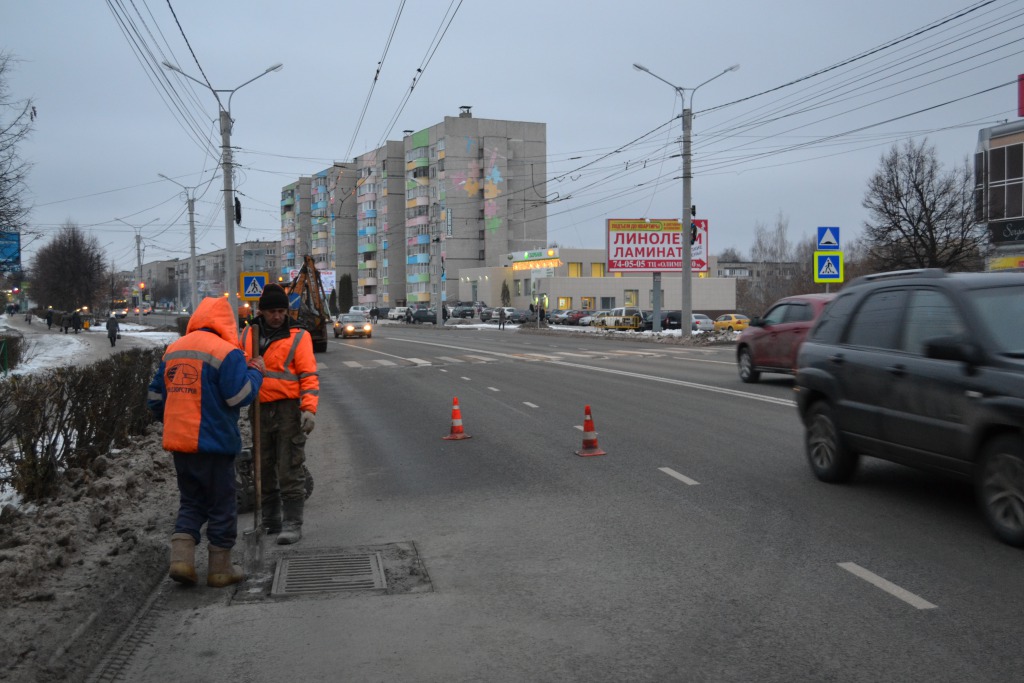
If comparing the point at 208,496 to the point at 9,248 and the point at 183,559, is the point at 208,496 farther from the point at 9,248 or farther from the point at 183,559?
Answer: the point at 9,248

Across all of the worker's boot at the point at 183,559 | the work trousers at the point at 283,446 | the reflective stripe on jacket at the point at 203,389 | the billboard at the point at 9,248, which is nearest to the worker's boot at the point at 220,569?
the worker's boot at the point at 183,559

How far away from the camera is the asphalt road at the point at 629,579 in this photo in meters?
4.44

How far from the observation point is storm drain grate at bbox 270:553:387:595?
19.0 feet

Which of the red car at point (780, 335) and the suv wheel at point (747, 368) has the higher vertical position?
the red car at point (780, 335)

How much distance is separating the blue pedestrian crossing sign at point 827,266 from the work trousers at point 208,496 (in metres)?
27.6

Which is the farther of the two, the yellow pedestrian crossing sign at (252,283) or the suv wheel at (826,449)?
the yellow pedestrian crossing sign at (252,283)

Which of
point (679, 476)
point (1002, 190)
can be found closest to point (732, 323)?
point (1002, 190)

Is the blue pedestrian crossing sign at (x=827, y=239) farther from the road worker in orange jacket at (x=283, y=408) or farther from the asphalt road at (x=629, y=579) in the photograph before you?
the road worker in orange jacket at (x=283, y=408)

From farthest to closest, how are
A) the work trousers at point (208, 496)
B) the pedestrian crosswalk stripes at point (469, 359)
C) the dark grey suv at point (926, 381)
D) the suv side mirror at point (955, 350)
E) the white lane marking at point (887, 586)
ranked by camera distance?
the pedestrian crosswalk stripes at point (469, 359) → the suv side mirror at point (955, 350) → the dark grey suv at point (926, 381) → the work trousers at point (208, 496) → the white lane marking at point (887, 586)

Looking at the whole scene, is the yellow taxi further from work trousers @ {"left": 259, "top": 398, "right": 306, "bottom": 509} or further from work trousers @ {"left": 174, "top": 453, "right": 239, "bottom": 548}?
work trousers @ {"left": 174, "top": 453, "right": 239, "bottom": 548}

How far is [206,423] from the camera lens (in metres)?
5.69

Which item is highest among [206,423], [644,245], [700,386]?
[644,245]

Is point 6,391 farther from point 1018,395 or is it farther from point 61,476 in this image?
point 1018,395

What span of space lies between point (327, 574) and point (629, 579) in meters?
1.98
